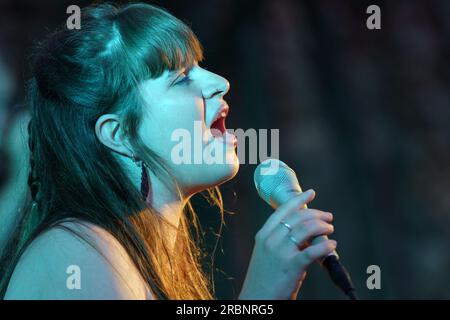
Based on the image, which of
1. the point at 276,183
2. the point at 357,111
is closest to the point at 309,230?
the point at 276,183

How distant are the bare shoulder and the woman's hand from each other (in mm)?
249

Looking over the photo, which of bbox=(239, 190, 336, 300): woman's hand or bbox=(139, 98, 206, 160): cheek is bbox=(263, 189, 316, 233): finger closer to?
bbox=(239, 190, 336, 300): woman's hand

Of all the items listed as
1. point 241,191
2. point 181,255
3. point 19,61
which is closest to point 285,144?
point 241,191

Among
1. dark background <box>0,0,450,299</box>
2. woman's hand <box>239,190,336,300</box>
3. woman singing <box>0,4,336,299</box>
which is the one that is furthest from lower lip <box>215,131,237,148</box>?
dark background <box>0,0,450,299</box>

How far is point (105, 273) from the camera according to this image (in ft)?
3.94

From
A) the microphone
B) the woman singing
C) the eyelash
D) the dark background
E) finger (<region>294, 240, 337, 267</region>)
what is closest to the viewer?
finger (<region>294, 240, 337, 267</region>)

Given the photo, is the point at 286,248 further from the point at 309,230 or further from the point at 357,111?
the point at 357,111

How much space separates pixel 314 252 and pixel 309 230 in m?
0.04

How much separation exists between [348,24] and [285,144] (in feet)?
1.98

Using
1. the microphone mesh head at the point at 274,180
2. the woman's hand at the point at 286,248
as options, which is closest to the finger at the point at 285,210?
the woman's hand at the point at 286,248

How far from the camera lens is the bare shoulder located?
1.17m

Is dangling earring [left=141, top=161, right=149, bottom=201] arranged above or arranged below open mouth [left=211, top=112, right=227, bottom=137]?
below

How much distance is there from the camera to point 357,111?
3.02 m
